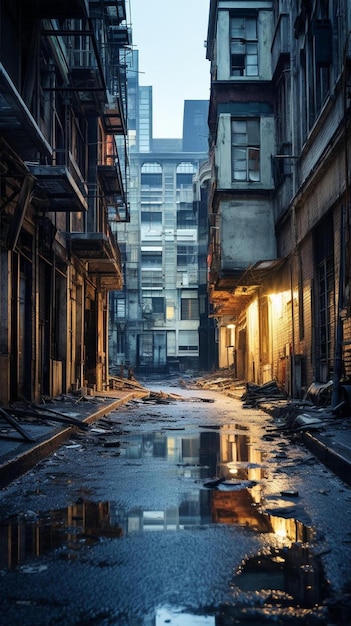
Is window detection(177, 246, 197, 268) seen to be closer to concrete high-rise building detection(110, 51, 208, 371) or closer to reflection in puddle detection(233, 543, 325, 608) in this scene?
concrete high-rise building detection(110, 51, 208, 371)

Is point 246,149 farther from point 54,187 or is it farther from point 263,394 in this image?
point 54,187

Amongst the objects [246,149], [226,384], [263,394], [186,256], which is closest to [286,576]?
[263,394]

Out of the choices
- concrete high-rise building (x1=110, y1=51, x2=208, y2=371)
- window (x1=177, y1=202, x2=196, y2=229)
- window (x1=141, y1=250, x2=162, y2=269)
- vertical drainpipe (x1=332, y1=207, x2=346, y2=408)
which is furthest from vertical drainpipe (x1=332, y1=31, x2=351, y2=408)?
window (x1=177, y1=202, x2=196, y2=229)

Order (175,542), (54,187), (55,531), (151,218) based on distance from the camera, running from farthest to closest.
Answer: (151,218), (54,187), (55,531), (175,542)

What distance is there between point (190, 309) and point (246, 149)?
108 feet

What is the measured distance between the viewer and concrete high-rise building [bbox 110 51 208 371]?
172ft

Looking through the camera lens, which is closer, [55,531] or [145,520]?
[55,531]

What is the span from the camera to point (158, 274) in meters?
53.8

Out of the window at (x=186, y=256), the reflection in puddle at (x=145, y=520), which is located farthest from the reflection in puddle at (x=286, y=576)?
the window at (x=186, y=256)

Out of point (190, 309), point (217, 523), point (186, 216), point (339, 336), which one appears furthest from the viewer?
point (186, 216)

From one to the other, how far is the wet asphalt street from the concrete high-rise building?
1750 inches

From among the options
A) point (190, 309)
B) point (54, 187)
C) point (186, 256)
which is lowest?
point (190, 309)

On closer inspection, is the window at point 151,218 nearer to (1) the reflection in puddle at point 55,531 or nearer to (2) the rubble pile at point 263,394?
(2) the rubble pile at point 263,394

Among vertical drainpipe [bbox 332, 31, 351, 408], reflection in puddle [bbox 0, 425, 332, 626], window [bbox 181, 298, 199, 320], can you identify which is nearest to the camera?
reflection in puddle [bbox 0, 425, 332, 626]
